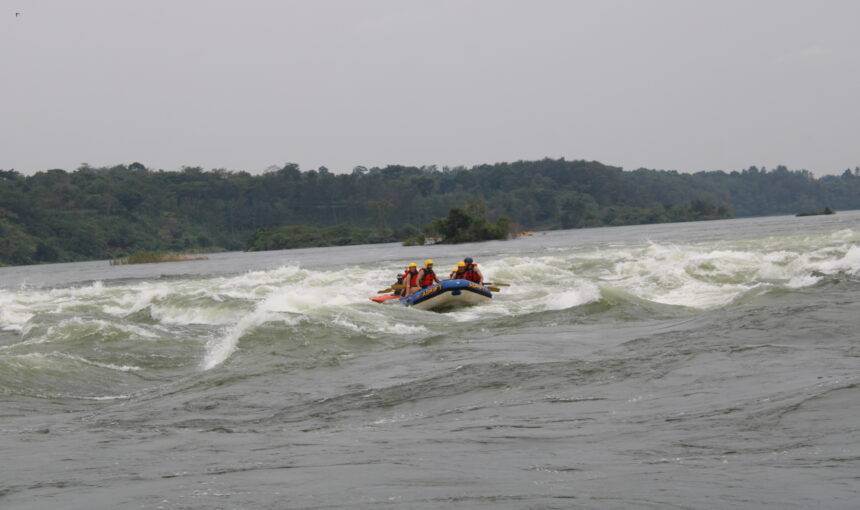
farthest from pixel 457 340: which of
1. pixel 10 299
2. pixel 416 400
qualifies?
pixel 10 299

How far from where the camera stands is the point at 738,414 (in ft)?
24.2

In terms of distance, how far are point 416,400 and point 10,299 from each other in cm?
2449

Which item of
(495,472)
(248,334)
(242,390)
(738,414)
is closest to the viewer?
(495,472)

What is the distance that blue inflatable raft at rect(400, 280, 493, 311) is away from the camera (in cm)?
2075

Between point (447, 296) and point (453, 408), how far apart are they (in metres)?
11.9

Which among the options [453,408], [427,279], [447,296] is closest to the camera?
[453,408]

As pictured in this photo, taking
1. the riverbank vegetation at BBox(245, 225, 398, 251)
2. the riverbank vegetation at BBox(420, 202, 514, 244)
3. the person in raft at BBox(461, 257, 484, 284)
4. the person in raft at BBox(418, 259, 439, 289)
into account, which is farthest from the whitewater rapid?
the riverbank vegetation at BBox(245, 225, 398, 251)

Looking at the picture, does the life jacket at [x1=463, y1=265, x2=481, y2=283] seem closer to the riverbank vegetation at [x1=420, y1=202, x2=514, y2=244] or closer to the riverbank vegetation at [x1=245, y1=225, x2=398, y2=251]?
the riverbank vegetation at [x1=420, y1=202, x2=514, y2=244]

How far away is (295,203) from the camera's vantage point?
431ft

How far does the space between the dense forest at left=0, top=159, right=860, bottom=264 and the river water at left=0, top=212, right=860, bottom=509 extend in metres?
79.2

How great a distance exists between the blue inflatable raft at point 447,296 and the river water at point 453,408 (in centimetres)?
211

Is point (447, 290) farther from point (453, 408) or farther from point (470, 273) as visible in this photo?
point (453, 408)

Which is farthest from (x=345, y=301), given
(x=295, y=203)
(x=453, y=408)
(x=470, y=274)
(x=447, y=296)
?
(x=295, y=203)

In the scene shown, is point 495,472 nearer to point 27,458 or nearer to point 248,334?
point 27,458
